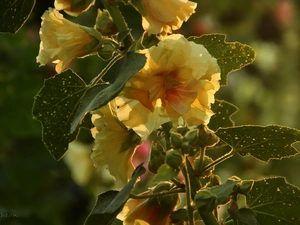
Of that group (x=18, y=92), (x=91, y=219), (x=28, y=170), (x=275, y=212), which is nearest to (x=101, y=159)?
(x=91, y=219)

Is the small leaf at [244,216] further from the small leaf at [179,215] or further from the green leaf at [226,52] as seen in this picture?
the green leaf at [226,52]

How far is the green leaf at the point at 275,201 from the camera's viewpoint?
0.93m

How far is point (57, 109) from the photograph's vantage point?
88cm

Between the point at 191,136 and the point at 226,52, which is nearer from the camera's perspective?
the point at 191,136

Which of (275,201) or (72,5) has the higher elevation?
(72,5)

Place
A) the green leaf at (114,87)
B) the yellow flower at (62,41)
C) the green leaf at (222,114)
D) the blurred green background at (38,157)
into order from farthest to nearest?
the blurred green background at (38,157) → the green leaf at (222,114) → the yellow flower at (62,41) → the green leaf at (114,87)

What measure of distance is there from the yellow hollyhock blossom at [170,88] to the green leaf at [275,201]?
15cm

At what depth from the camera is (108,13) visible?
34.3 inches

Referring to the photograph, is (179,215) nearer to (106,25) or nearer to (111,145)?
(111,145)

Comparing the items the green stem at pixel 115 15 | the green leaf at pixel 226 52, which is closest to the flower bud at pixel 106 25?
the green stem at pixel 115 15

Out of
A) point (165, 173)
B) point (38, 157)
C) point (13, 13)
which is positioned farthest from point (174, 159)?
point (38, 157)

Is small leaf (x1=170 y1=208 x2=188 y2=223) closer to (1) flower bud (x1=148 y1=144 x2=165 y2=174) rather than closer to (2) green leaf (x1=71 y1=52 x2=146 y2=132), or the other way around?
(1) flower bud (x1=148 y1=144 x2=165 y2=174)

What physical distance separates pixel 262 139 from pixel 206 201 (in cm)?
14

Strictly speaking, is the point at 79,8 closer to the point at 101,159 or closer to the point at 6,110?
the point at 101,159
